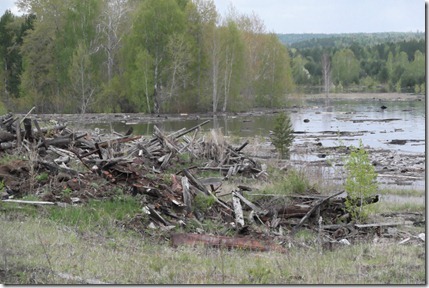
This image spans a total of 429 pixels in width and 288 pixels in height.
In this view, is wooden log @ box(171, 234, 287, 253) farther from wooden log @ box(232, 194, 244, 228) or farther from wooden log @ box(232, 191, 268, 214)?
wooden log @ box(232, 191, 268, 214)

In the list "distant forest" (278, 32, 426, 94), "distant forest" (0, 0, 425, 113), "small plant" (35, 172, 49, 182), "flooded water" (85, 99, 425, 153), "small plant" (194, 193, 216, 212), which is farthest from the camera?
"distant forest" (278, 32, 426, 94)

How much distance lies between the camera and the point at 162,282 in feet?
22.6

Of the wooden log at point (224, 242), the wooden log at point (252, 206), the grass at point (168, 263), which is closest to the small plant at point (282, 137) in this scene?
the wooden log at point (252, 206)

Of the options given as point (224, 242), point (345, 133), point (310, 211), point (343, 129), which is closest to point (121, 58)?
point (343, 129)

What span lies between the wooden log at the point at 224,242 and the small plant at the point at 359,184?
3066 millimetres

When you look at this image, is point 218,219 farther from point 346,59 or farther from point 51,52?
point 346,59

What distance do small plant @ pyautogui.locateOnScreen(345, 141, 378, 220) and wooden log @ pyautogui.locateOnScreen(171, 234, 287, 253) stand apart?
307cm

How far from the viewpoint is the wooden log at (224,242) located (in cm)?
994

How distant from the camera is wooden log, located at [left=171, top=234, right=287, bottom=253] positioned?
9.94 metres

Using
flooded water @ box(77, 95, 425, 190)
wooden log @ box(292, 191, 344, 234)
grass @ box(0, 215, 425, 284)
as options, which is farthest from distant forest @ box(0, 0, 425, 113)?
grass @ box(0, 215, 425, 284)

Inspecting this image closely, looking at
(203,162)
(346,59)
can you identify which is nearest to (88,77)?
(203,162)

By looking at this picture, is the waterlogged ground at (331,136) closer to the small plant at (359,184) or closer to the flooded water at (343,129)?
the flooded water at (343,129)

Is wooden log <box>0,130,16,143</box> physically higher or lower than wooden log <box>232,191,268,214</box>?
higher

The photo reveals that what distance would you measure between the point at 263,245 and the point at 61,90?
5689cm
